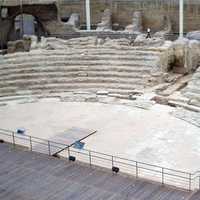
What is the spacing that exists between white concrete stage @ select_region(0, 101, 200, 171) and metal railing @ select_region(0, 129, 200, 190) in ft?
1.55

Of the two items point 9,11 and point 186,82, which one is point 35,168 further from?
point 9,11

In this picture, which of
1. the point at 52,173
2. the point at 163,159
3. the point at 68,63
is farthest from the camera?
the point at 68,63

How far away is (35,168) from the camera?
50.7 ft

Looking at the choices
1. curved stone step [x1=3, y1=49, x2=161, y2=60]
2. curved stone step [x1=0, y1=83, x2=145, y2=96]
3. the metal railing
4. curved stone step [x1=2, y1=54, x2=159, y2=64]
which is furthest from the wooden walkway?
curved stone step [x1=3, y1=49, x2=161, y2=60]

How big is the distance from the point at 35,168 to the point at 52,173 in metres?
0.74

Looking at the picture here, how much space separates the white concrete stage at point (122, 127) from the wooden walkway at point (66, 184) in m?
2.29

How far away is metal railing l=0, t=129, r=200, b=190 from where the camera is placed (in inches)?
582

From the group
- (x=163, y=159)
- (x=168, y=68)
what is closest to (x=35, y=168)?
(x=163, y=159)

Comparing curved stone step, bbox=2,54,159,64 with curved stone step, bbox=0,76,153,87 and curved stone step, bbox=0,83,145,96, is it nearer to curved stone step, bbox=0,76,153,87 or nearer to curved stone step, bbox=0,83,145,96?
curved stone step, bbox=0,76,153,87

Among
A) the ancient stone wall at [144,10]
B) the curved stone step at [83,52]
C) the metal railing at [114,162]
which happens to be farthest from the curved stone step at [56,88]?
the ancient stone wall at [144,10]

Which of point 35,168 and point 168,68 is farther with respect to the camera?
point 168,68

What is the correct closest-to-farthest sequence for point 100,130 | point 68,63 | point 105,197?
point 105,197
point 100,130
point 68,63

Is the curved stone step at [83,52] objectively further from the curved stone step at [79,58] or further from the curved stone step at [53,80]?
the curved stone step at [53,80]

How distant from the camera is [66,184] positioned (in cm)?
1426
